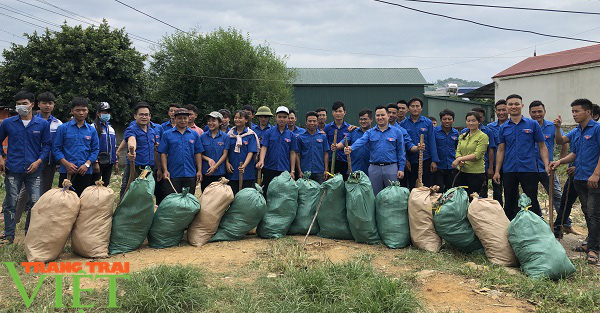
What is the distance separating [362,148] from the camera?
5.50 m

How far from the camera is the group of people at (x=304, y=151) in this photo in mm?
4566

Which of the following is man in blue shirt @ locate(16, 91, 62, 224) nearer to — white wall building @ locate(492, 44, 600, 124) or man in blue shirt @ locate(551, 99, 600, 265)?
man in blue shirt @ locate(551, 99, 600, 265)

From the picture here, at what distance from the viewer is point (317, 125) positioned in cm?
588

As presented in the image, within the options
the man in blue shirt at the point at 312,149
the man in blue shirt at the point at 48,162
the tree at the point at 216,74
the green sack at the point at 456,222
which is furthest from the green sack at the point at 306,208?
the tree at the point at 216,74

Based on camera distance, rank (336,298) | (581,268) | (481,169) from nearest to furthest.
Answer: (336,298), (581,268), (481,169)

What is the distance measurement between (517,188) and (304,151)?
2.54 m

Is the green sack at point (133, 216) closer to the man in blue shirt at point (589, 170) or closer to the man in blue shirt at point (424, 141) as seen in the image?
the man in blue shirt at point (424, 141)

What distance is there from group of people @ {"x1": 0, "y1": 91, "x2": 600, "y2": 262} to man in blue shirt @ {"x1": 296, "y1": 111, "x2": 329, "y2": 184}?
0.01 metres

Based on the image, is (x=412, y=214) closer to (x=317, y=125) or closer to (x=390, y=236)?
(x=390, y=236)

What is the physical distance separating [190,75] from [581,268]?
15570 mm

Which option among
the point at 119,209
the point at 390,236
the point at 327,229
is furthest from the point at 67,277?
the point at 390,236

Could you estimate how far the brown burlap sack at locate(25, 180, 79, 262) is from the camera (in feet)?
12.6

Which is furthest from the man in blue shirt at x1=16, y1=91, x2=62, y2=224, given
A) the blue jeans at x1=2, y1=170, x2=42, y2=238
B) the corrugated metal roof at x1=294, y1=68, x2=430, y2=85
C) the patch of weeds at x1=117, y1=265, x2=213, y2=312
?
the corrugated metal roof at x1=294, y1=68, x2=430, y2=85

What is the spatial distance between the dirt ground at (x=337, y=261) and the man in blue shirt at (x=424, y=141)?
5.44 feet
